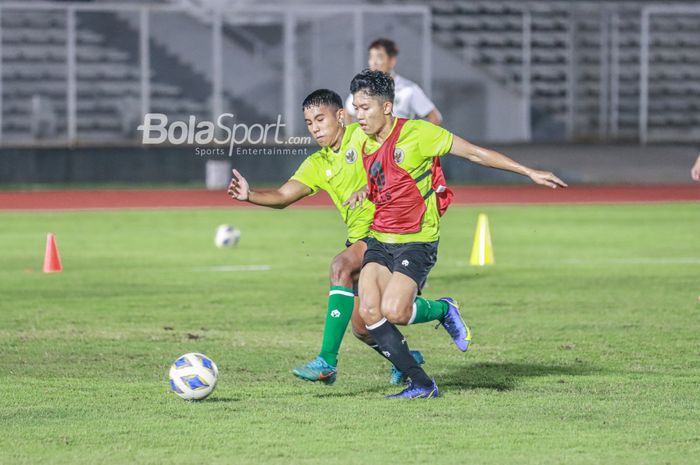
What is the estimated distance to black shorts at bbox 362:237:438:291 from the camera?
6.79 metres

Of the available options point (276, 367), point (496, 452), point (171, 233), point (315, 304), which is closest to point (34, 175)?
point (171, 233)

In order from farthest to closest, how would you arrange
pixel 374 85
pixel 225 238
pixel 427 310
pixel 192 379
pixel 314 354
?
1. pixel 225 238
2. pixel 314 354
3. pixel 427 310
4. pixel 374 85
5. pixel 192 379

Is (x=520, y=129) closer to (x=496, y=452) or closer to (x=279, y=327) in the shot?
(x=279, y=327)

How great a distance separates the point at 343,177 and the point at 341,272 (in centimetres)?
55

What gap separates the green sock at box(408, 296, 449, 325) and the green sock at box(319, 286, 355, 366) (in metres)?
0.35

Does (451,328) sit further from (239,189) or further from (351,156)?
(239,189)

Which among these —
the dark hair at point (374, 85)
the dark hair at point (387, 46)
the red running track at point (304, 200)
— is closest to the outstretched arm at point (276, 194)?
the dark hair at point (374, 85)

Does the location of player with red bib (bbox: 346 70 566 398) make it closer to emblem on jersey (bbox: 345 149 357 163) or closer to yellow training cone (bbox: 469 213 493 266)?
emblem on jersey (bbox: 345 149 357 163)

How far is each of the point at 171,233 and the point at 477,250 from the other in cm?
573

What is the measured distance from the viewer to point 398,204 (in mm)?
6867

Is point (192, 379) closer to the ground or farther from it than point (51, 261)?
farther from it

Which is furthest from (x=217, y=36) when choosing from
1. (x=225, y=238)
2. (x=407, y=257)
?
(x=407, y=257)

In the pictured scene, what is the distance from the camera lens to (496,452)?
5402mm

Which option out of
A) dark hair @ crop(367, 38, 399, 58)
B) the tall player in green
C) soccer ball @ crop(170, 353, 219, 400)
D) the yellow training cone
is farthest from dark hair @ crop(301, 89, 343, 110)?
the yellow training cone
